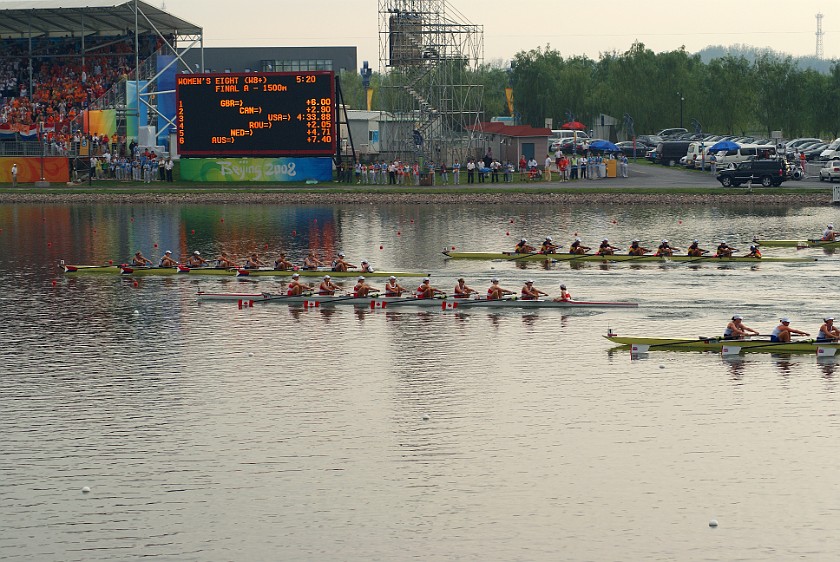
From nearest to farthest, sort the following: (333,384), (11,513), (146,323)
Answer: (11,513)
(333,384)
(146,323)

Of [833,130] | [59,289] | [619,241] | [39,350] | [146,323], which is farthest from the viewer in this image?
[833,130]

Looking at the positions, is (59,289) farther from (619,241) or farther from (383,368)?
(619,241)

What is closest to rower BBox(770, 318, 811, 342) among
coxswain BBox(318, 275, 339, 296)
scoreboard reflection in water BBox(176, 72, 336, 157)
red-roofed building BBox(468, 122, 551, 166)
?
coxswain BBox(318, 275, 339, 296)

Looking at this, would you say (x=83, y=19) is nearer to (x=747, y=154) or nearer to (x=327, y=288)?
(x=747, y=154)

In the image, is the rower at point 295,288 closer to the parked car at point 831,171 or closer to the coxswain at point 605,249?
the coxswain at point 605,249

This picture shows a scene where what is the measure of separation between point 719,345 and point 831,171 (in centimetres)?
5783

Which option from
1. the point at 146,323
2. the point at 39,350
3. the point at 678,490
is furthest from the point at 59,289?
the point at 678,490

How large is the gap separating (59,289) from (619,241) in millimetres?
29511

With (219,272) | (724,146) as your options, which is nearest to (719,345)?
(219,272)

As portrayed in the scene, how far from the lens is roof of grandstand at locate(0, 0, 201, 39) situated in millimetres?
102188

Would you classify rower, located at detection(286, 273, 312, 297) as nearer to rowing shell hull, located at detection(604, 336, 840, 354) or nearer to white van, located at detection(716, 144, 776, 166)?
rowing shell hull, located at detection(604, 336, 840, 354)

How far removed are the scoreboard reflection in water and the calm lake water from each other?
104 feet

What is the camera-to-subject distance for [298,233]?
251ft

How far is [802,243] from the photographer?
6378cm
